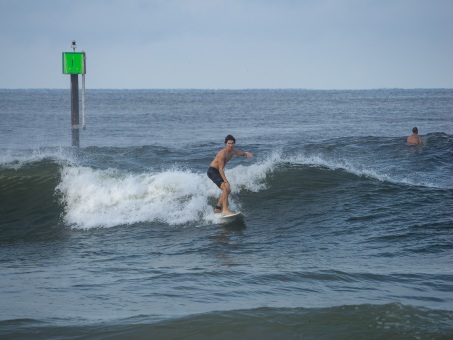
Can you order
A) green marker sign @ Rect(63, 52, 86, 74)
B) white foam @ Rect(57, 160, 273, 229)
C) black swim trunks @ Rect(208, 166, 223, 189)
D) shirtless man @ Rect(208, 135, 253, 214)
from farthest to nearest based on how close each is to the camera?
green marker sign @ Rect(63, 52, 86, 74)
white foam @ Rect(57, 160, 273, 229)
black swim trunks @ Rect(208, 166, 223, 189)
shirtless man @ Rect(208, 135, 253, 214)

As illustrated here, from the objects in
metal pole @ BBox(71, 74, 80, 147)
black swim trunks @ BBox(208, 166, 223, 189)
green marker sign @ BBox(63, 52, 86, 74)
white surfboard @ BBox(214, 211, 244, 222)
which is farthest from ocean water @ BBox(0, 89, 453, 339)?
green marker sign @ BBox(63, 52, 86, 74)

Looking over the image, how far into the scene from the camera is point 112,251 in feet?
34.8

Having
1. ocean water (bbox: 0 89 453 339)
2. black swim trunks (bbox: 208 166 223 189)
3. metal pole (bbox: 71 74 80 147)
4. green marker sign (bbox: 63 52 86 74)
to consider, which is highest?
green marker sign (bbox: 63 52 86 74)

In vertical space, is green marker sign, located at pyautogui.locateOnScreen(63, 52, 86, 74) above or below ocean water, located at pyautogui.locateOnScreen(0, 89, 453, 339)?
above

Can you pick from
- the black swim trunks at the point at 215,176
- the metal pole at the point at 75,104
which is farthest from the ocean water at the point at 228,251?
the metal pole at the point at 75,104

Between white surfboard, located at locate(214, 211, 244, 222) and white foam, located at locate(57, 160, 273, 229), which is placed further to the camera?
white foam, located at locate(57, 160, 273, 229)

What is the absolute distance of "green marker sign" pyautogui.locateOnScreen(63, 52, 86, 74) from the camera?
2047cm

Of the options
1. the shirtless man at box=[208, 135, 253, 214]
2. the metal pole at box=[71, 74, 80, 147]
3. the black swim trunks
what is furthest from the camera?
the metal pole at box=[71, 74, 80, 147]

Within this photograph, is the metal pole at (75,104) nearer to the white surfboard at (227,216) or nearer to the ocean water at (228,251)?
the ocean water at (228,251)

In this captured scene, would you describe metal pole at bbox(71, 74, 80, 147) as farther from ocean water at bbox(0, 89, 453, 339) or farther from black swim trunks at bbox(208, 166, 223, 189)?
black swim trunks at bbox(208, 166, 223, 189)

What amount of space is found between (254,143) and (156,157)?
7.41 m

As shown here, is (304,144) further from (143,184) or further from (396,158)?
(143,184)

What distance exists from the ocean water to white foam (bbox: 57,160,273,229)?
0.04m

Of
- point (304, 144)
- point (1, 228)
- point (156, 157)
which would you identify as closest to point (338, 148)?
point (304, 144)
